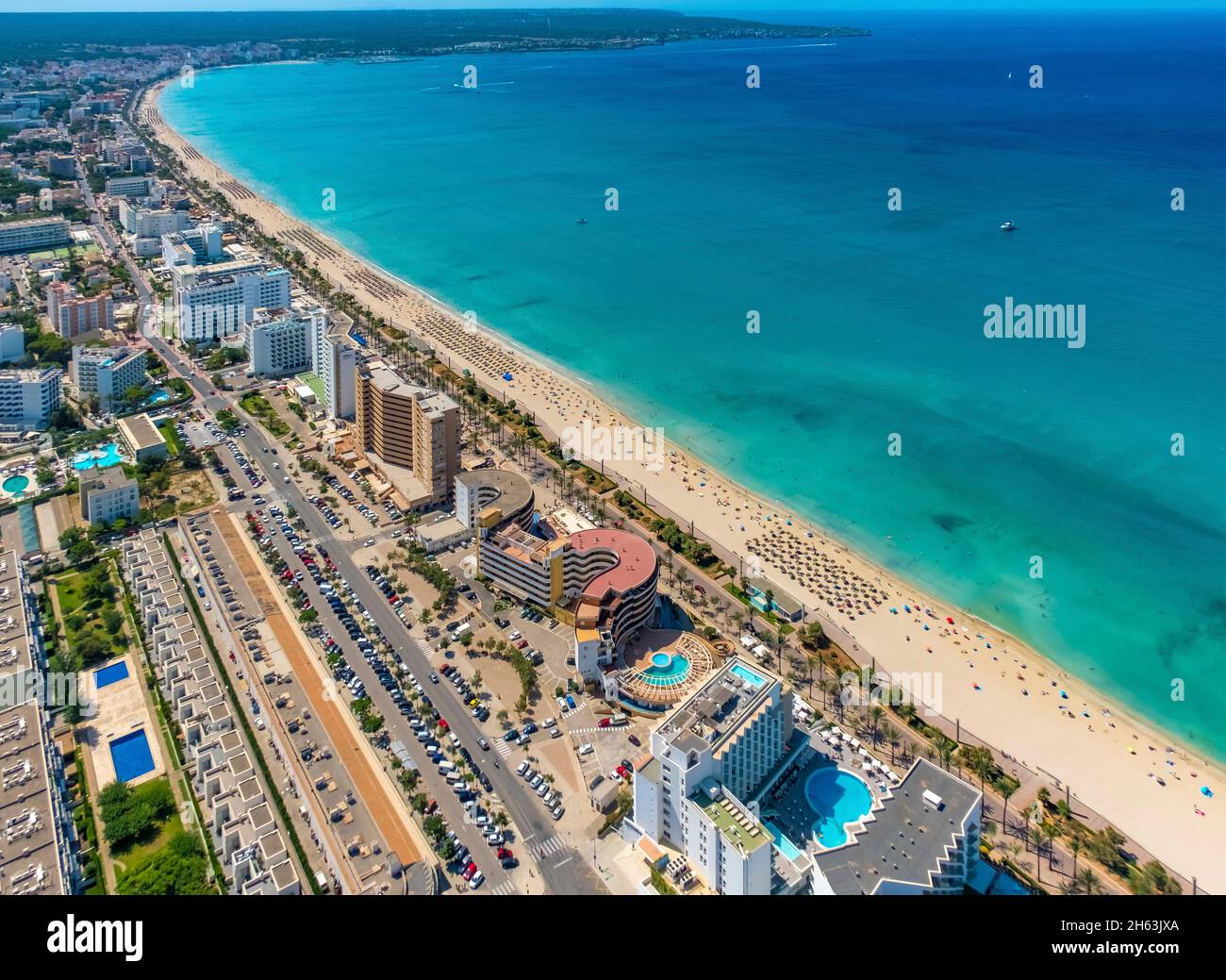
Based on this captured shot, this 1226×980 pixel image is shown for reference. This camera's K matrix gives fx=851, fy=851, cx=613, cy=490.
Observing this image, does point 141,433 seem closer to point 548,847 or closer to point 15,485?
point 15,485

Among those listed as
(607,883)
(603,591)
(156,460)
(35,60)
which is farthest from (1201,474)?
(35,60)

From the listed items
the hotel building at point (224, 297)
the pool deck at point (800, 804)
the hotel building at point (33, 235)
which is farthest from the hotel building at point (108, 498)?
the hotel building at point (33, 235)

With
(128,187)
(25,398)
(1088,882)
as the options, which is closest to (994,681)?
(1088,882)

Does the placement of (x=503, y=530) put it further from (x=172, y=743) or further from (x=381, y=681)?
(x=172, y=743)

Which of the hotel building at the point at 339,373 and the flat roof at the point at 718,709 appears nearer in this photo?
the flat roof at the point at 718,709

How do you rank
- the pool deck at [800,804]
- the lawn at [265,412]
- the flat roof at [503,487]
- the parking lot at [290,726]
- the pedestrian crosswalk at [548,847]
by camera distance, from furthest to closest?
the lawn at [265,412] < the flat roof at [503,487] < the pedestrian crosswalk at [548,847] < the pool deck at [800,804] < the parking lot at [290,726]

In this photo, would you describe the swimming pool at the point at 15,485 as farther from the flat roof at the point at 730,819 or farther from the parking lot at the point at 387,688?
the flat roof at the point at 730,819

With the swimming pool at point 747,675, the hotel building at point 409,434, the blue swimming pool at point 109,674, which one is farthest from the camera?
the hotel building at point 409,434
